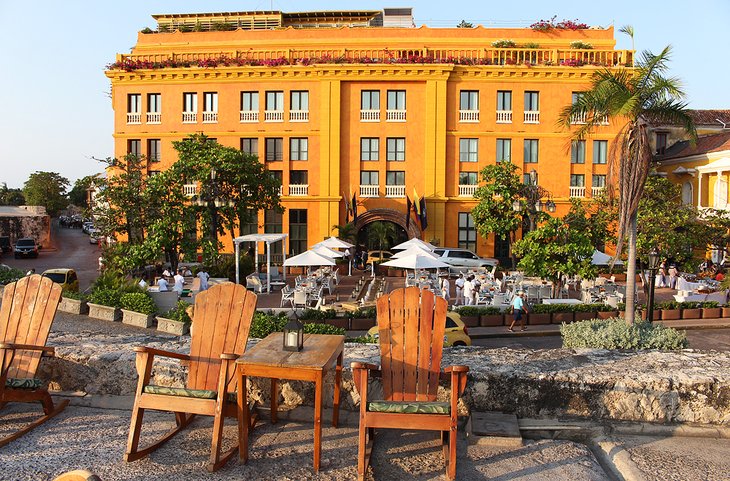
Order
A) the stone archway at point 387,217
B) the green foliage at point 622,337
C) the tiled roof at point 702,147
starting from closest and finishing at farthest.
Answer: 1. the green foliage at point 622,337
2. the tiled roof at point 702,147
3. the stone archway at point 387,217

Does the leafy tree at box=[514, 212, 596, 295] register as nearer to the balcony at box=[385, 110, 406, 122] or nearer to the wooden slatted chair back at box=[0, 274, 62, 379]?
the wooden slatted chair back at box=[0, 274, 62, 379]

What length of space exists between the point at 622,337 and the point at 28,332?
20.8 feet

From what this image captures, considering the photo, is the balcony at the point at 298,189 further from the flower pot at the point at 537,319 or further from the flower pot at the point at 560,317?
the flower pot at the point at 560,317

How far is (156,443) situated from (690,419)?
439cm

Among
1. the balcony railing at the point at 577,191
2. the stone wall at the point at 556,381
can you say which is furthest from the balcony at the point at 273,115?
the stone wall at the point at 556,381

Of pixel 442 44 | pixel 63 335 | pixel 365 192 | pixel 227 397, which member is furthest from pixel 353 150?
pixel 227 397

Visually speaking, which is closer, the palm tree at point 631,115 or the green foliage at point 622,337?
the green foliage at point 622,337

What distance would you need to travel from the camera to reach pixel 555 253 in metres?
17.7

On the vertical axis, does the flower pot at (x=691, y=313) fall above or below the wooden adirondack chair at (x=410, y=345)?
below

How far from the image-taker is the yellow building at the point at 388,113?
109ft

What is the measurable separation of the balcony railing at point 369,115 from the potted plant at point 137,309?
68.9 ft

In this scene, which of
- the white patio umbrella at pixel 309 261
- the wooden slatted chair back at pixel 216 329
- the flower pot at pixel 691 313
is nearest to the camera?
the wooden slatted chair back at pixel 216 329

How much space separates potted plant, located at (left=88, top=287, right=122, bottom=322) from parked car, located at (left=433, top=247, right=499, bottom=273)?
17.4 meters

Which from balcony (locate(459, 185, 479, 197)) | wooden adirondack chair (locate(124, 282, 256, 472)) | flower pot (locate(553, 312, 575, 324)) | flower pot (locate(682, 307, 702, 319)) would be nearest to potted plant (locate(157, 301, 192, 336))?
wooden adirondack chair (locate(124, 282, 256, 472))
